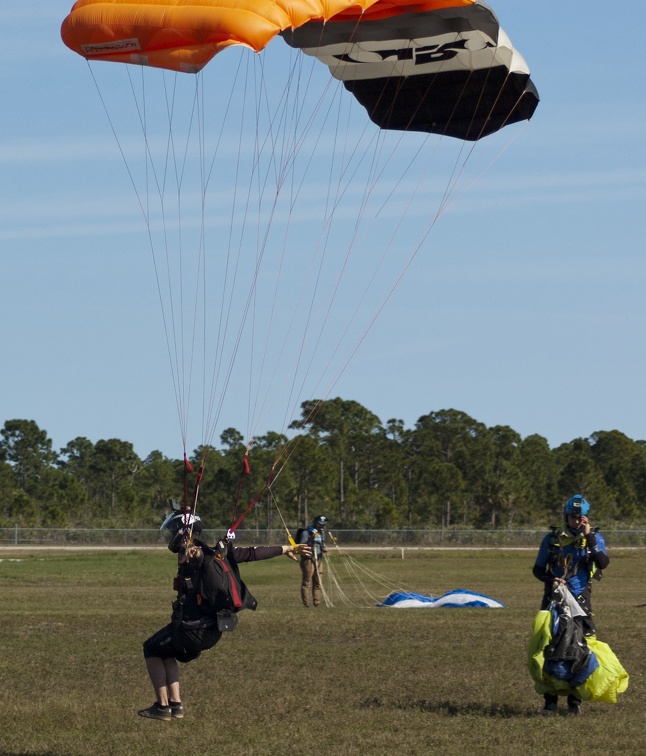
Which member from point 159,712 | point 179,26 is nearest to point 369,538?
point 179,26

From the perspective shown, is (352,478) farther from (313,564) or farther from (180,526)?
(180,526)

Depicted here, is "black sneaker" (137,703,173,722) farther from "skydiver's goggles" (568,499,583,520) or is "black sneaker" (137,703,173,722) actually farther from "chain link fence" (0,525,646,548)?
"chain link fence" (0,525,646,548)

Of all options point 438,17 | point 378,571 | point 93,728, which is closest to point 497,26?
point 438,17

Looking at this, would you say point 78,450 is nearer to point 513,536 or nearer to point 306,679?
point 513,536

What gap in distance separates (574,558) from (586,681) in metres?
1.13

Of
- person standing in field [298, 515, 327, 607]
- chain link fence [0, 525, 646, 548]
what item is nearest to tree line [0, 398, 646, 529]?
chain link fence [0, 525, 646, 548]

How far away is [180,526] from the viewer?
1023 centimetres

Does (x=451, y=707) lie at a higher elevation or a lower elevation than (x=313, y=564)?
lower

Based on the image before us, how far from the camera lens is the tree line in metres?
72.6

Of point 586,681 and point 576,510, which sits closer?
point 586,681

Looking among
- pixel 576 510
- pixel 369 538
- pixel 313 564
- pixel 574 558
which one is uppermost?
pixel 576 510

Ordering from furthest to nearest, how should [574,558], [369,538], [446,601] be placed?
[369,538] < [446,601] < [574,558]

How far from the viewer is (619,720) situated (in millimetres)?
10977

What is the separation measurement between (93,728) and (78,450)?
105 m
